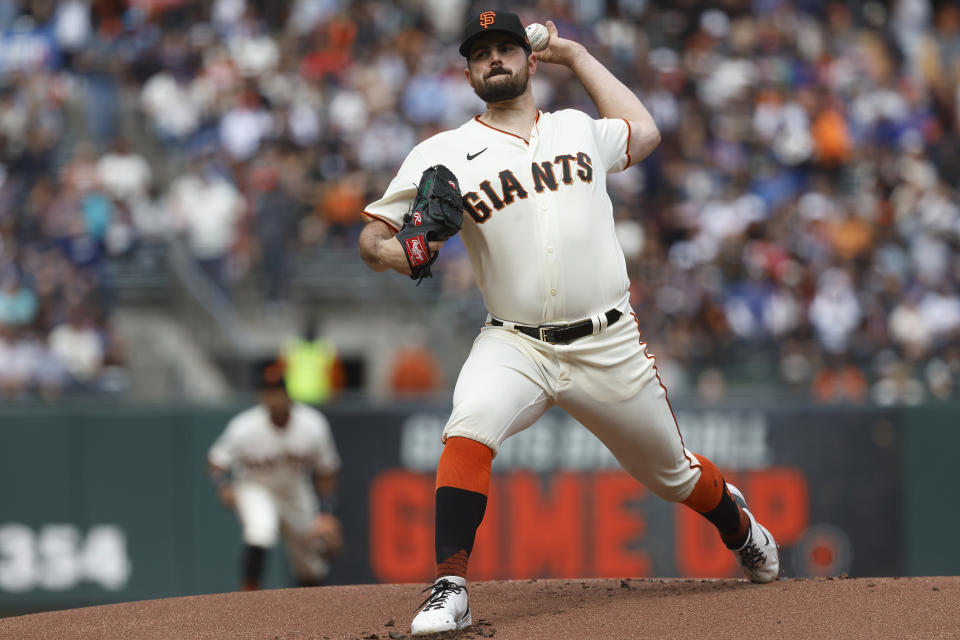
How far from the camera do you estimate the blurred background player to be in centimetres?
845

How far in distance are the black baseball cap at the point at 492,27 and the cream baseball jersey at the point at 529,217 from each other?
1.07 feet

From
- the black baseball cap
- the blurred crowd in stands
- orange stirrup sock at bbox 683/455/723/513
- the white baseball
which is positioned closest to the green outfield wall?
the blurred crowd in stands

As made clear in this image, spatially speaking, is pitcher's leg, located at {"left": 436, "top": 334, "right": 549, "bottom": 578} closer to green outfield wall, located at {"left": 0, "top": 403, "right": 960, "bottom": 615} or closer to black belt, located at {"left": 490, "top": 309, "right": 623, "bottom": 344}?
black belt, located at {"left": 490, "top": 309, "right": 623, "bottom": 344}

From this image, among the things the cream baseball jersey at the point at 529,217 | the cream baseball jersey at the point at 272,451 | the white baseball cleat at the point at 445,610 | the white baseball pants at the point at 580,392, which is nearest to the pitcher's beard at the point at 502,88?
the cream baseball jersey at the point at 529,217

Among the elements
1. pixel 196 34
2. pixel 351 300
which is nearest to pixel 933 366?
pixel 351 300

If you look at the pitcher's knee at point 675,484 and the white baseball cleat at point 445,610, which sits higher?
the pitcher's knee at point 675,484

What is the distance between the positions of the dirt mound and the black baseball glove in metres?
1.28

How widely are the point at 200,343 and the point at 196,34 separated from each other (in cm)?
478

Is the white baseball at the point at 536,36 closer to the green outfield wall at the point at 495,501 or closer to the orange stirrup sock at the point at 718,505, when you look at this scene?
the orange stirrup sock at the point at 718,505

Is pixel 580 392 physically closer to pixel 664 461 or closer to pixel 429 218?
pixel 664 461

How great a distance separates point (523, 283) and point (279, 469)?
13.8 ft

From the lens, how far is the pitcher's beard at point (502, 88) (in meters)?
4.89

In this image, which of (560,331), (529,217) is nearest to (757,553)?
(560,331)

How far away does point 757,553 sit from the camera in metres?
5.50
